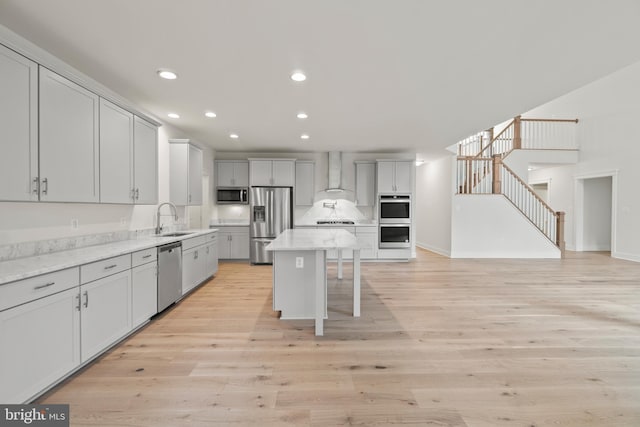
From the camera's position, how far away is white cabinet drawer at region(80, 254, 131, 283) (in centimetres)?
214

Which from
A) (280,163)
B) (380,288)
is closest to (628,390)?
(380,288)

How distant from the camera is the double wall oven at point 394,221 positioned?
21.3 ft

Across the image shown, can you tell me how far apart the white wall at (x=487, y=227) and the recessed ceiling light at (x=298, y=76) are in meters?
5.56

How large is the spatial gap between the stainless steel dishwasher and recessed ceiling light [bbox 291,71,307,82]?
246cm

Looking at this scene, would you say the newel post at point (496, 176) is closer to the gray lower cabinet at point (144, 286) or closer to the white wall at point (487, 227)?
the white wall at point (487, 227)

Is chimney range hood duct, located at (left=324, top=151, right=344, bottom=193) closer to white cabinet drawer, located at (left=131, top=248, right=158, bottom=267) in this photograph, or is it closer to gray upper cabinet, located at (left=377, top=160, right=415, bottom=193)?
gray upper cabinet, located at (left=377, top=160, right=415, bottom=193)

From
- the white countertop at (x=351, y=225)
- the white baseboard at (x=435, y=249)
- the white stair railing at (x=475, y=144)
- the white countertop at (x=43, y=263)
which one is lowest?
the white baseboard at (x=435, y=249)

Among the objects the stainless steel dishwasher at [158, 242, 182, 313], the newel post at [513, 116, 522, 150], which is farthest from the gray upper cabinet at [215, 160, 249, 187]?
the newel post at [513, 116, 522, 150]

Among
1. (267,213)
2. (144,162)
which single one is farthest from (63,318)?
(267,213)

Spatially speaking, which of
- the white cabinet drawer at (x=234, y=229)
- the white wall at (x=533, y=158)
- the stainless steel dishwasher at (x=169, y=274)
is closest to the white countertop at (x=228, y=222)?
the white cabinet drawer at (x=234, y=229)

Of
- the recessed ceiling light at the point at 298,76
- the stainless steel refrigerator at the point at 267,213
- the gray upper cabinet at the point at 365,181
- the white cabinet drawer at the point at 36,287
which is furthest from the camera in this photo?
the gray upper cabinet at the point at 365,181

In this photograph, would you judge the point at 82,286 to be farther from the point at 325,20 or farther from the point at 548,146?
the point at 548,146

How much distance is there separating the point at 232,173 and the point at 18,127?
471 cm

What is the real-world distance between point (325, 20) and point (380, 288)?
366cm
